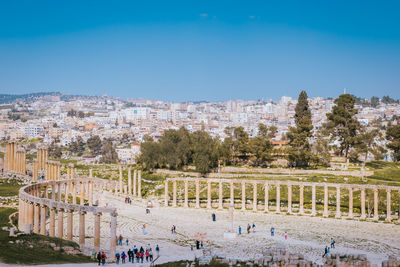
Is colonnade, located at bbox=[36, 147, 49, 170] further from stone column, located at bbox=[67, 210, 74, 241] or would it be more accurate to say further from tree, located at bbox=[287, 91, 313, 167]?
stone column, located at bbox=[67, 210, 74, 241]

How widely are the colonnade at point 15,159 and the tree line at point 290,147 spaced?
24631mm

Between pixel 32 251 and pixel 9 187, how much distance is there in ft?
158

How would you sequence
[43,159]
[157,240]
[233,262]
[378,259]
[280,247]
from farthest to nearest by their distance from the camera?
[43,159] → [157,240] → [280,247] → [378,259] → [233,262]

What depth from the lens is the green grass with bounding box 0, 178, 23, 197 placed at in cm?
6669

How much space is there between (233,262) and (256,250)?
7.01 m

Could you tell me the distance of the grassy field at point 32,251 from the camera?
29.3 m

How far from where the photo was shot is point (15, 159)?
97938 mm

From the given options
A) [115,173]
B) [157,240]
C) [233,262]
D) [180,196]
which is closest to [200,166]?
[180,196]

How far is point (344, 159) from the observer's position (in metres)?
78.2

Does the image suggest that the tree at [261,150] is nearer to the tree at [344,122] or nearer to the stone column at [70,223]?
the tree at [344,122]

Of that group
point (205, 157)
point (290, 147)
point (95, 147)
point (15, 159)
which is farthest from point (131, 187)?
point (95, 147)

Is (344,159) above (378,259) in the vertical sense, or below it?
above

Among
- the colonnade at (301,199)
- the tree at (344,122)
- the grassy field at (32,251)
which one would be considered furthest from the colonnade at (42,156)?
the grassy field at (32,251)

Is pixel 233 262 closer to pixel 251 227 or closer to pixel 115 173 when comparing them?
pixel 251 227
